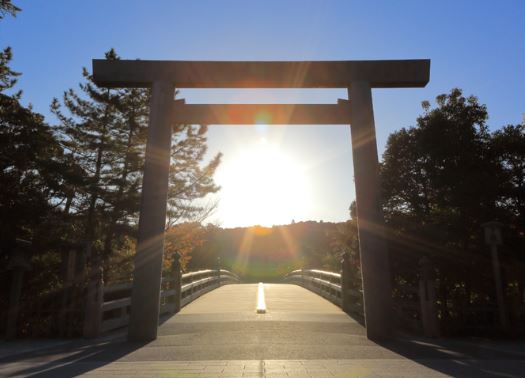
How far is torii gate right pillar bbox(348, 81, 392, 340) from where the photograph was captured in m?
6.61

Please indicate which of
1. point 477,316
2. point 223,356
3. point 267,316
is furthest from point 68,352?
point 477,316

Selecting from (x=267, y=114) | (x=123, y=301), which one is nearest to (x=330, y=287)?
(x=123, y=301)

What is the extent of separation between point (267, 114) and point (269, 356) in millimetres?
4496

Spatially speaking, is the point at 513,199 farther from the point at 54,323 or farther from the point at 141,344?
the point at 54,323

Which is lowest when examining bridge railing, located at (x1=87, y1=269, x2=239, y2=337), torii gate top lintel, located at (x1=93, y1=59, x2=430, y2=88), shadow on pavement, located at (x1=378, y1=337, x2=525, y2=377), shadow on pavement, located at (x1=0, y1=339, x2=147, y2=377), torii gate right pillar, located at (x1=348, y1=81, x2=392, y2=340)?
shadow on pavement, located at (x1=378, y1=337, x2=525, y2=377)

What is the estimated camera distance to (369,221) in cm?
680

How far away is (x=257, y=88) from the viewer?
24.6 ft

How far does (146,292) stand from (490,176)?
8.94 m

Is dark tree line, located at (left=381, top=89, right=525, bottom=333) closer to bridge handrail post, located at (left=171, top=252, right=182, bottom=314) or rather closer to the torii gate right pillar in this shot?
the torii gate right pillar

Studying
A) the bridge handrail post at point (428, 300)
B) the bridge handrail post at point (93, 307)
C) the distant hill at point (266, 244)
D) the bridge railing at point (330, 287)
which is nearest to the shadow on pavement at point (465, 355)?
the bridge handrail post at point (428, 300)

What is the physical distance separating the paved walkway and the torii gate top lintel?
15.9ft

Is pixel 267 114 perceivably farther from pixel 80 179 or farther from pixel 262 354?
pixel 80 179

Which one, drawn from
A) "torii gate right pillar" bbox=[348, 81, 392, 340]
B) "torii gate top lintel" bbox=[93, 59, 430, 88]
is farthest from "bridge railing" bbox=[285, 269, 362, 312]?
"torii gate top lintel" bbox=[93, 59, 430, 88]

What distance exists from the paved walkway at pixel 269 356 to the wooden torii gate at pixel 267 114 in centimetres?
77
